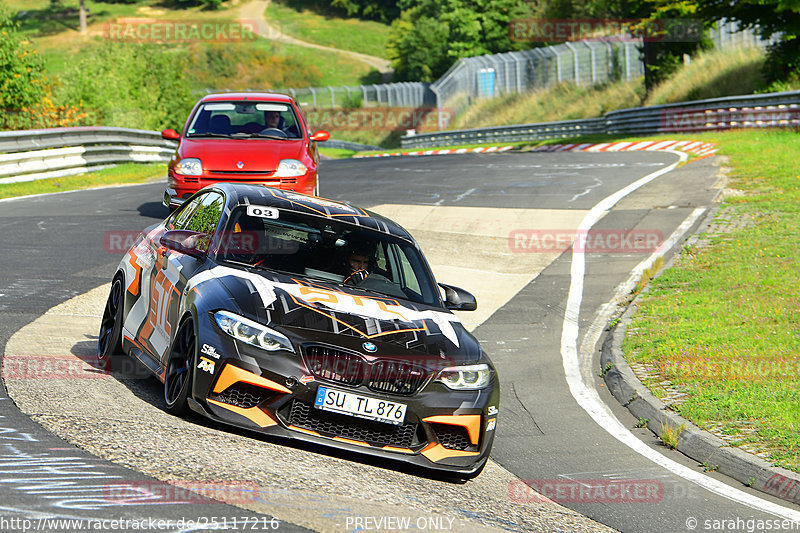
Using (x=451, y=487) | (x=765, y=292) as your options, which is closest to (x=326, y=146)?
(x=765, y=292)

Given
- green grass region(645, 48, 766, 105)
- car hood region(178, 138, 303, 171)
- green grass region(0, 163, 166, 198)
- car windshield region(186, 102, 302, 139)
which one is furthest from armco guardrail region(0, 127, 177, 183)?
→ green grass region(645, 48, 766, 105)

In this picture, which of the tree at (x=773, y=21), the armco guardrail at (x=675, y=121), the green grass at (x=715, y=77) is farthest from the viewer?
the green grass at (x=715, y=77)

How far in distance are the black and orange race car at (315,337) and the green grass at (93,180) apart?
14.7 m

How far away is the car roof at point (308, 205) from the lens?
25.1 ft

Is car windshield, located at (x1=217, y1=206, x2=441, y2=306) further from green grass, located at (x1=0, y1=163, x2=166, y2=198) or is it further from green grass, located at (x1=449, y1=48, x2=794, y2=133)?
green grass, located at (x1=449, y1=48, x2=794, y2=133)

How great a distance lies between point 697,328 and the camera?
1102cm

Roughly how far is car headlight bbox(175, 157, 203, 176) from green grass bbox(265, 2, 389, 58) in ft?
354

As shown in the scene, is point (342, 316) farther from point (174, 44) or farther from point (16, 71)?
point (174, 44)

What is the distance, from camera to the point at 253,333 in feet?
20.2

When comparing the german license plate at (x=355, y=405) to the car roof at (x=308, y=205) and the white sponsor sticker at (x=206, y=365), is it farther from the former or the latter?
the car roof at (x=308, y=205)

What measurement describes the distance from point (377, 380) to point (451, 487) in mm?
863

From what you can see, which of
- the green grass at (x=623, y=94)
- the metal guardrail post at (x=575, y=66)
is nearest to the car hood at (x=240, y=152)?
the green grass at (x=623, y=94)

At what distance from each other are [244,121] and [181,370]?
30.6 ft

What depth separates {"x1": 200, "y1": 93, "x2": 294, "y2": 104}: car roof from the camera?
622 inches
